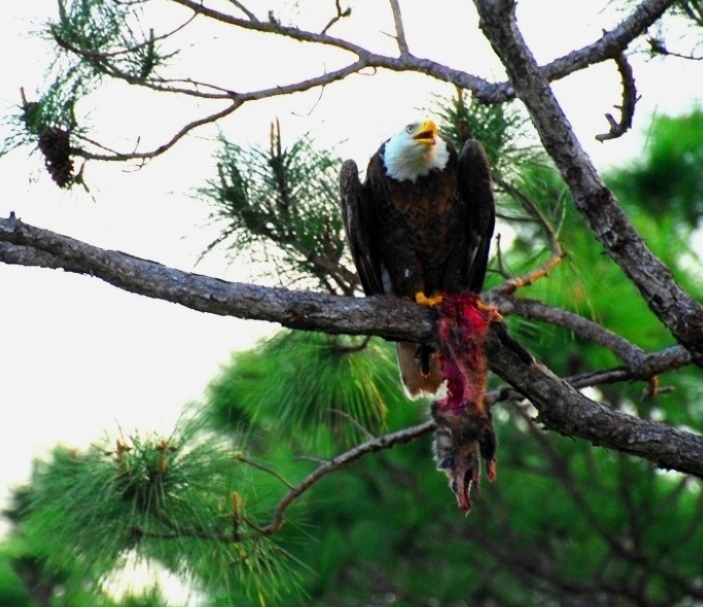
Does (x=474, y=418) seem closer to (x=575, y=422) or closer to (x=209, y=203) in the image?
(x=575, y=422)

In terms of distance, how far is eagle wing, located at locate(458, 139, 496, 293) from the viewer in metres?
3.77

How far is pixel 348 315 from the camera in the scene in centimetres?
300

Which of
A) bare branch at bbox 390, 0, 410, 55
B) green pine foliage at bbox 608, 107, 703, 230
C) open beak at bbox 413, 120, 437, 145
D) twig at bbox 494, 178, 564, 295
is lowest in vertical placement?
twig at bbox 494, 178, 564, 295

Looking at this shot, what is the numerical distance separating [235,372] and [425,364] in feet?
2.66

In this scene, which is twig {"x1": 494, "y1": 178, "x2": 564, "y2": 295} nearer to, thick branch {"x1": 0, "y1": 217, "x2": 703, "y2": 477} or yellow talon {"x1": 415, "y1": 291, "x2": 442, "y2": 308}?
yellow talon {"x1": 415, "y1": 291, "x2": 442, "y2": 308}

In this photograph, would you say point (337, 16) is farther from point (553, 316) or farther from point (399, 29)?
point (553, 316)

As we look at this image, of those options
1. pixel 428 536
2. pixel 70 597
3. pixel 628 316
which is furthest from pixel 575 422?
pixel 428 536

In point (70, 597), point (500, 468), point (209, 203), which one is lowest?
point (70, 597)

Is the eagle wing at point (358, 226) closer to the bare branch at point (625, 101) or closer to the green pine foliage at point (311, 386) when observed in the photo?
the green pine foliage at point (311, 386)

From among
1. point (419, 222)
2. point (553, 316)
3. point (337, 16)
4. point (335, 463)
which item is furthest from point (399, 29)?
point (335, 463)

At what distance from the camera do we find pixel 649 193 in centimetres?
719

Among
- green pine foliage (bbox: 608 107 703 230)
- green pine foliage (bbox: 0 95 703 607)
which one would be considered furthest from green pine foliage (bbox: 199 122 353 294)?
green pine foliage (bbox: 608 107 703 230)

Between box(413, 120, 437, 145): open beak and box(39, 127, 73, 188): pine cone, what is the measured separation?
39.0 inches

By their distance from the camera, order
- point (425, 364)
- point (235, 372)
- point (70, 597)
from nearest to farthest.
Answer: point (70, 597)
point (425, 364)
point (235, 372)
